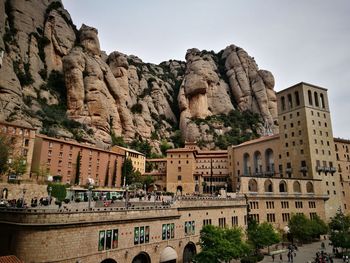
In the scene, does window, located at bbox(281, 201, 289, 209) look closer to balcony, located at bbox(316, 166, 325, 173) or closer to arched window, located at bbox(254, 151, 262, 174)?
balcony, located at bbox(316, 166, 325, 173)

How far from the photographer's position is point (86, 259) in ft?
72.9

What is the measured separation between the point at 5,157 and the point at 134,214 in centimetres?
2769

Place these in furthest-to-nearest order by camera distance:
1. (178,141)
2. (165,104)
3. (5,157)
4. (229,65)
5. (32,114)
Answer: (229,65) < (165,104) < (178,141) < (32,114) < (5,157)

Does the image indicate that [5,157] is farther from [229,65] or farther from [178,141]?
[229,65]

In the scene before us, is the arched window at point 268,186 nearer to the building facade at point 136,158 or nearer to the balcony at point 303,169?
the balcony at point 303,169

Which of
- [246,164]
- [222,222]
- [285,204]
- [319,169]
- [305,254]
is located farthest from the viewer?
[246,164]

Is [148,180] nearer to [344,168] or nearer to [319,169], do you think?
[319,169]

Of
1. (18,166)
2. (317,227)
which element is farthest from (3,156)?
(317,227)

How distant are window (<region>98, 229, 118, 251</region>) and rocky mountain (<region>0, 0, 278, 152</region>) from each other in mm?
44884

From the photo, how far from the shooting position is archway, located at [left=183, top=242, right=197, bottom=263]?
32.6 m

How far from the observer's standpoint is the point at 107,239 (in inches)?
952

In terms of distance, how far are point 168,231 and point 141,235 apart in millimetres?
4440

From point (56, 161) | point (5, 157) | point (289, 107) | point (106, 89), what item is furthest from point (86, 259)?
point (106, 89)

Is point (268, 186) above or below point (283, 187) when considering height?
above
